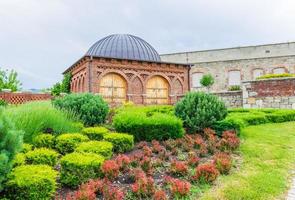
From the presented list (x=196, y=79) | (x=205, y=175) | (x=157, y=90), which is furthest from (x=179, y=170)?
(x=196, y=79)

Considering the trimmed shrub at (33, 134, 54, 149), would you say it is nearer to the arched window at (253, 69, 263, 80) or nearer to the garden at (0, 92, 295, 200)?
→ the garden at (0, 92, 295, 200)

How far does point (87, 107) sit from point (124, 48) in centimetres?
1401

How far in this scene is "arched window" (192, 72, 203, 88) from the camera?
34562 millimetres

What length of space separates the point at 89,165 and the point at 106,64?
1504 centimetres

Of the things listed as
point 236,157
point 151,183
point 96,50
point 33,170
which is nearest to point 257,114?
point 236,157

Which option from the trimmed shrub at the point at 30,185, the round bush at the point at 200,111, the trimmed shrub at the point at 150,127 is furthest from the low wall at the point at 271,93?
the trimmed shrub at the point at 30,185

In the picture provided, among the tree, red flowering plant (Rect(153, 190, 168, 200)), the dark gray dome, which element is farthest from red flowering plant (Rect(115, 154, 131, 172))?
the tree

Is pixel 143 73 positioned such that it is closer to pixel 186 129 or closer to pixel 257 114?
pixel 257 114

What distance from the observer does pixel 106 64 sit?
19.6 metres

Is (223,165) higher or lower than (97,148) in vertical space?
lower

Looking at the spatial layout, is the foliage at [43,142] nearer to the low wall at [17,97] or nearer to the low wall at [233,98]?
the low wall at [17,97]

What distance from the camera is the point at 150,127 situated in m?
8.30

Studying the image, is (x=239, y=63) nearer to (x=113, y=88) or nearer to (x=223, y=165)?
(x=113, y=88)

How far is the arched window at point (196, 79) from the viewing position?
34.6 meters
